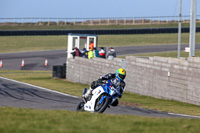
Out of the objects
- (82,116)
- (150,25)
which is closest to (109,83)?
(82,116)

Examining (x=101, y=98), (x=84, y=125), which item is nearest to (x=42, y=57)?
(x=101, y=98)

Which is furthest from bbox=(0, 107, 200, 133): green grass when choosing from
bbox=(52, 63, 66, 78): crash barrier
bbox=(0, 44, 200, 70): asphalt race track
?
bbox=(0, 44, 200, 70): asphalt race track

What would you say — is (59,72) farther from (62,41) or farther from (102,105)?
(62,41)

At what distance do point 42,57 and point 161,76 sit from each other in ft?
90.5

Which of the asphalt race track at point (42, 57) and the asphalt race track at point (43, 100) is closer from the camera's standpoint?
the asphalt race track at point (43, 100)

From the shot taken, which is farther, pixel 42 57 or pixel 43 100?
pixel 42 57

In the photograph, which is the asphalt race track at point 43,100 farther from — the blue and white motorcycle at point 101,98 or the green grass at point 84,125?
the green grass at point 84,125

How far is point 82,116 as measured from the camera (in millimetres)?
9711

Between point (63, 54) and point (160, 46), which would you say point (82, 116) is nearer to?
point (63, 54)

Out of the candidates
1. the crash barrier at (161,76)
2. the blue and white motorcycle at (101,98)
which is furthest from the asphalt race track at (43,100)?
the crash barrier at (161,76)

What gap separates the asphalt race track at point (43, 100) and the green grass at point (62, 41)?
3188 centimetres

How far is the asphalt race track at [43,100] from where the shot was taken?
47.5 feet

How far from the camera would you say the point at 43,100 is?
1758cm

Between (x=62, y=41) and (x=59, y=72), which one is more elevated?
(x=62, y=41)
